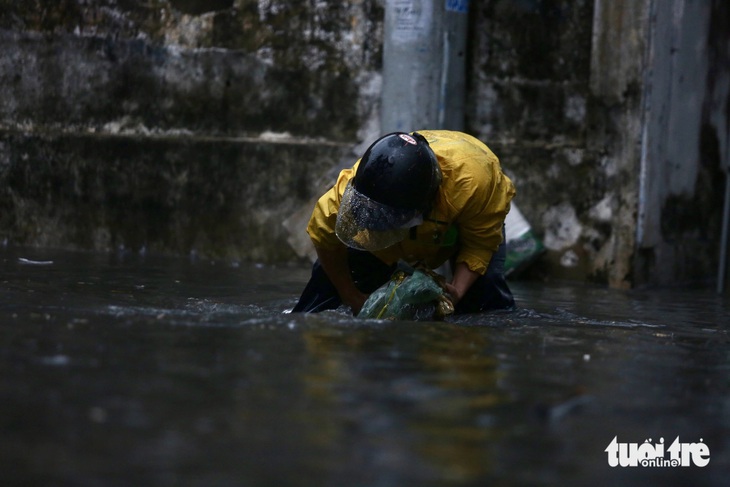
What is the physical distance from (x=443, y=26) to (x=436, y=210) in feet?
8.19

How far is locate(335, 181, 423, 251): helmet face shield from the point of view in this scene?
4.45 metres

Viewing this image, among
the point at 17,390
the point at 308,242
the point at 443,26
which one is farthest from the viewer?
the point at 308,242

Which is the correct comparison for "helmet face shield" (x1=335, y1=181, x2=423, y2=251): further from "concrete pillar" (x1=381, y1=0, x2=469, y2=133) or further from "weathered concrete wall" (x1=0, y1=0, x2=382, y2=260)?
"weathered concrete wall" (x1=0, y1=0, x2=382, y2=260)

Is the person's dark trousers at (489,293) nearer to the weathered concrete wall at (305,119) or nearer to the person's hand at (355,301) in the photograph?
the person's hand at (355,301)

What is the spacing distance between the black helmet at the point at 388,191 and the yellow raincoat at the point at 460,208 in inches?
4.0

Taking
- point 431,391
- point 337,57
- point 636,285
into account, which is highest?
point 337,57

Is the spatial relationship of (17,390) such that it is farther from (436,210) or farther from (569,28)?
(569,28)

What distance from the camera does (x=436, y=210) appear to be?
4.64 metres

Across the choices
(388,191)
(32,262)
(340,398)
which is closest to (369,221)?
(388,191)

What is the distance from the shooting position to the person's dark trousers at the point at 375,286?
512cm

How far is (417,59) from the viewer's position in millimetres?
6812

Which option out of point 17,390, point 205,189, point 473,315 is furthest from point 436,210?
point 205,189

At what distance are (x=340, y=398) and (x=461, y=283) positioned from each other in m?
1.98

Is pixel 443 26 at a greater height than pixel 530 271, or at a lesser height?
greater
